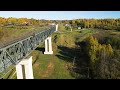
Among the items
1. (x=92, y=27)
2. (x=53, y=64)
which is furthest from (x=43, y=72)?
(x=92, y=27)

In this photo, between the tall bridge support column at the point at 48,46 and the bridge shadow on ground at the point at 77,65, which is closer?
the bridge shadow on ground at the point at 77,65

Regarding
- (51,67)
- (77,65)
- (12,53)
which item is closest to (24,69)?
(12,53)

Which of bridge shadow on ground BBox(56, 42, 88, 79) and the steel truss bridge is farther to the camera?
bridge shadow on ground BBox(56, 42, 88, 79)

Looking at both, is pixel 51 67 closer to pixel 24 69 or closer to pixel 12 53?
pixel 24 69

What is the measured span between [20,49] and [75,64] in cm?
2145

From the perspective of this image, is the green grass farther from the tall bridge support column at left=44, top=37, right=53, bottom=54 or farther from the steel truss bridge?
the steel truss bridge

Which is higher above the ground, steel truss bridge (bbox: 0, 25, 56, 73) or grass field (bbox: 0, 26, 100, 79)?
steel truss bridge (bbox: 0, 25, 56, 73)

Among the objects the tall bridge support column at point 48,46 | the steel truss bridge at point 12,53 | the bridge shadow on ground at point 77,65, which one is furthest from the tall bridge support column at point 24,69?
the tall bridge support column at point 48,46

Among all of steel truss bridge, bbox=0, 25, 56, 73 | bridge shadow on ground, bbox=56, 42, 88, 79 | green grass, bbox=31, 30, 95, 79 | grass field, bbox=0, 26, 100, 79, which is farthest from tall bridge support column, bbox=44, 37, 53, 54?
steel truss bridge, bbox=0, 25, 56, 73

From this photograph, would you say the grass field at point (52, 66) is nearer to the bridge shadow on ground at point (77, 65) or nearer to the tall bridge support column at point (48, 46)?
the bridge shadow on ground at point (77, 65)

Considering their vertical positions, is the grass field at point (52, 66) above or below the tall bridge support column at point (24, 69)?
below
